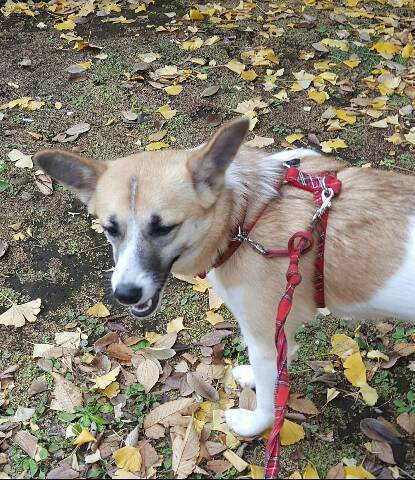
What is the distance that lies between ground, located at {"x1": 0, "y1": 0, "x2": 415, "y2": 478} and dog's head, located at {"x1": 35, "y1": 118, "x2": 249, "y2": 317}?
109 cm

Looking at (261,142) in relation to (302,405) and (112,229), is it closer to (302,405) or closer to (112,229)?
(302,405)

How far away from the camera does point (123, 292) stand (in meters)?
2.40

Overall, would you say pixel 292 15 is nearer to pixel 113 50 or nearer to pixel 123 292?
pixel 113 50

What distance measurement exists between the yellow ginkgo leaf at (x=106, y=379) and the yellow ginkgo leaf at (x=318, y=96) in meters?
3.26

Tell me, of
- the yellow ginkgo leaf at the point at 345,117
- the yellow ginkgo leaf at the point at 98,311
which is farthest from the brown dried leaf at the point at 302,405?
the yellow ginkgo leaf at the point at 345,117

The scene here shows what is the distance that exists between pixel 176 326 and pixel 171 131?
211 centimetres

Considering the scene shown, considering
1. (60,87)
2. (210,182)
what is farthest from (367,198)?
(60,87)

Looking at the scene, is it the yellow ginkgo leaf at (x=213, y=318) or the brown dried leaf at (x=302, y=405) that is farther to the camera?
the yellow ginkgo leaf at (x=213, y=318)

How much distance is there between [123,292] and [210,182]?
63cm

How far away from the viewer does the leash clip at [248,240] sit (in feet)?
8.38

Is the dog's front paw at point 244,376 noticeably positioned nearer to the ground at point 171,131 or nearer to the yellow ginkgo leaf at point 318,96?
the ground at point 171,131

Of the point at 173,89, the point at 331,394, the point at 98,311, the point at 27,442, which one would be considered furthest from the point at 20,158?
the point at 331,394

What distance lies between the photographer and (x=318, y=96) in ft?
17.6

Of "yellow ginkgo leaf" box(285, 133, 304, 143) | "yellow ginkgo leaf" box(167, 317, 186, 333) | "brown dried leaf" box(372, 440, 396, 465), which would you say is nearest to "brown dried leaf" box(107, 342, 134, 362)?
"yellow ginkgo leaf" box(167, 317, 186, 333)
